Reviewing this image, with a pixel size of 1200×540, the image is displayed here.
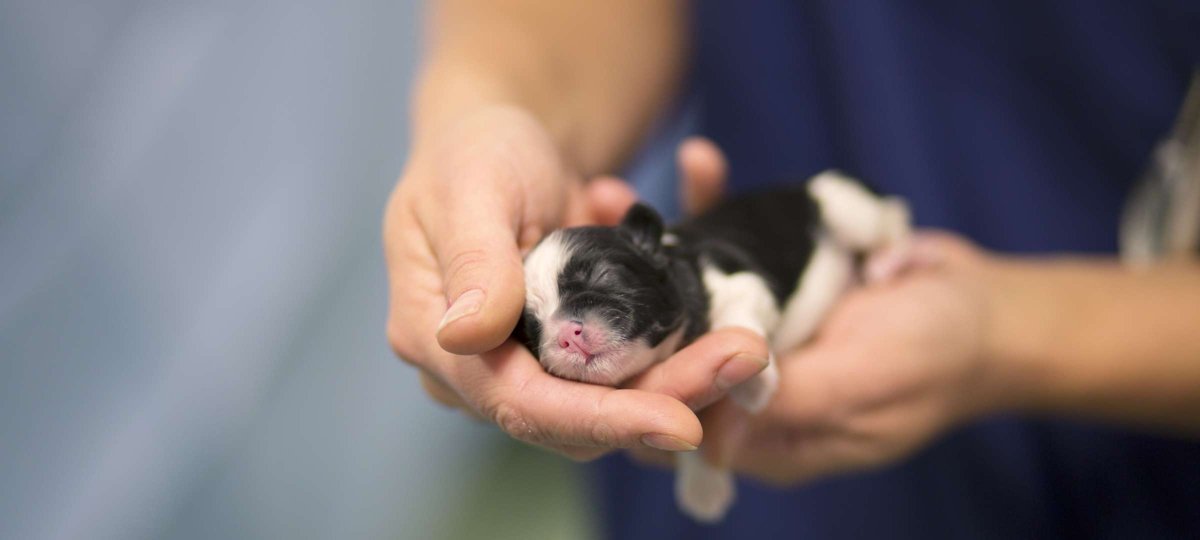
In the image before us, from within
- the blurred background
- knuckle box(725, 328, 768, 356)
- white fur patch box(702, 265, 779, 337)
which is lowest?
the blurred background

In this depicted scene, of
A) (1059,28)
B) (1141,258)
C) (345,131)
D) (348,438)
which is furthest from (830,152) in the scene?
(348,438)

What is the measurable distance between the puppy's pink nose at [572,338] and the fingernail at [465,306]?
0.11 m

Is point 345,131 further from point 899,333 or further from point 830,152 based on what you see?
point 899,333

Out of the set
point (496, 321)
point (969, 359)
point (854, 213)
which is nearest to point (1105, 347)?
point (969, 359)

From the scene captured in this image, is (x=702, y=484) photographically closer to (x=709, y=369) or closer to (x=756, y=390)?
(x=756, y=390)

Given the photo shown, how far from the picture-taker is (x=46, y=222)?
181 centimetres

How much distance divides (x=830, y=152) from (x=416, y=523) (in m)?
1.64

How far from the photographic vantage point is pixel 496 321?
80 centimetres

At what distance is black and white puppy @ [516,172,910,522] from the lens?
90 cm

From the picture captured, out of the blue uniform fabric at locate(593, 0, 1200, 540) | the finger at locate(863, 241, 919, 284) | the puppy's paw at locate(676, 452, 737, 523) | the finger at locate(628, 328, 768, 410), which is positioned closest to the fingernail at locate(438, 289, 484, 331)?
the finger at locate(628, 328, 768, 410)

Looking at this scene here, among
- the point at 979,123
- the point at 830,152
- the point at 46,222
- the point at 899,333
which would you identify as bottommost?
the point at 46,222

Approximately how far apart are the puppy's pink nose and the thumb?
0.06 metres

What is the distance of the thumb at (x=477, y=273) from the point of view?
2.61ft

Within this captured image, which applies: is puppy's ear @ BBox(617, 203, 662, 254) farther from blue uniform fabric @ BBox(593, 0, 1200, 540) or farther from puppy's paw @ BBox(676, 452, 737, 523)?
blue uniform fabric @ BBox(593, 0, 1200, 540)
